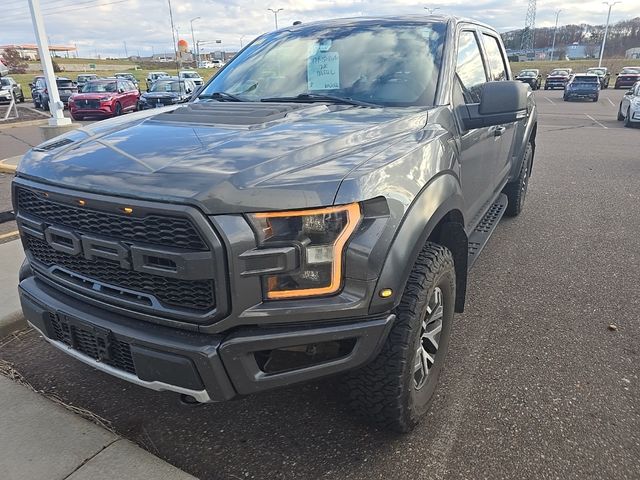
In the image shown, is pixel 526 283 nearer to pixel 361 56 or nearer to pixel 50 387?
pixel 361 56

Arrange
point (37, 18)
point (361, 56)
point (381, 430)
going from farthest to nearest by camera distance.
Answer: point (37, 18)
point (361, 56)
point (381, 430)

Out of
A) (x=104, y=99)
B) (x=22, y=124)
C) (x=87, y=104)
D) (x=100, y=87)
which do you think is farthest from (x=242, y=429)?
(x=100, y=87)

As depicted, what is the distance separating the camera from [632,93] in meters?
16.9

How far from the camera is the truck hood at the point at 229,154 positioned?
1.78 meters

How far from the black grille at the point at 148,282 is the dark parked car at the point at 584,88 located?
32.3m

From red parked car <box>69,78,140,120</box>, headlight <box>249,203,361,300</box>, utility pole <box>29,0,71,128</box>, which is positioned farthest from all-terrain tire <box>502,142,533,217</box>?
red parked car <box>69,78,140,120</box>

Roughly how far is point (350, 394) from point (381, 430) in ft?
1.16

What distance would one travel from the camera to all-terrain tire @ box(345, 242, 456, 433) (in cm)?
206

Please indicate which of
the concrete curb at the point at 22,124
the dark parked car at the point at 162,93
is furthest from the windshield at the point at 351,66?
the concrete curb at the point at 22,124

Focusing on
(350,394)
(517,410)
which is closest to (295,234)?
(350,394)

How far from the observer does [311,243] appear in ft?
5.94

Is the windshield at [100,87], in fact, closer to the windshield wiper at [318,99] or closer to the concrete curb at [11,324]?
the concrete curb at [11,324]

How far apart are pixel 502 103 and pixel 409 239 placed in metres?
1.26

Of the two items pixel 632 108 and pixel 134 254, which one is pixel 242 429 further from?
pixel 632 108
